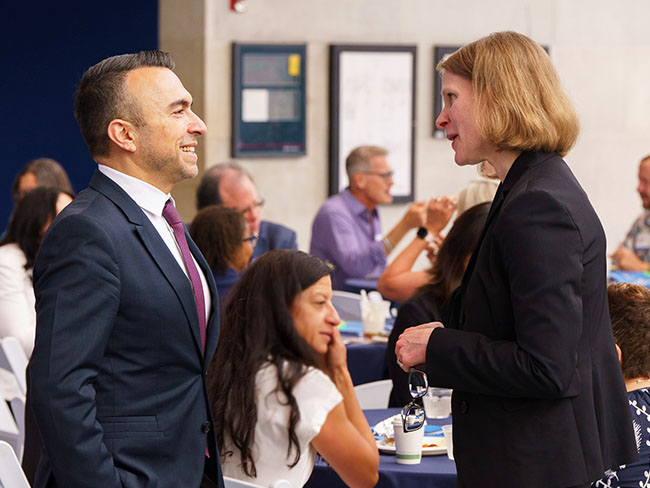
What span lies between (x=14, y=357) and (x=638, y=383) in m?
2.47

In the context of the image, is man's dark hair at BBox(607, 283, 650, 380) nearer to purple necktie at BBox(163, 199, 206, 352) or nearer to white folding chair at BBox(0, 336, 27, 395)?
→ purple necktie at BBox(163, 199, 206, 352)

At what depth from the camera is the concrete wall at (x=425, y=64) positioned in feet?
24.0

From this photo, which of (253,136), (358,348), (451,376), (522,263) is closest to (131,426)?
(451,376)

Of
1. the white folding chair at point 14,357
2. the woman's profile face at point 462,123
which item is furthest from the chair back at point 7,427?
the woman's profile face at point 462,123

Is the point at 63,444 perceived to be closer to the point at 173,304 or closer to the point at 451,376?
the point at 173,304

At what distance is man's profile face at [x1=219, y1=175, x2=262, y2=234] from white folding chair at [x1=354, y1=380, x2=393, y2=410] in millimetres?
2060

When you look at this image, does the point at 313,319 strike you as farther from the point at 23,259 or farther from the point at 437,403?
the point at 23,259

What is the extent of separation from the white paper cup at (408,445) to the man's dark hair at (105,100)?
1.22 meters

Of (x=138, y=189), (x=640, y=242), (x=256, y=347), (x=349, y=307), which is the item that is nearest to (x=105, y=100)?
(x=138, y=189)

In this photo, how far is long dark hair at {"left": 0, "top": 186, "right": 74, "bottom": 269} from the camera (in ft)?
15.5

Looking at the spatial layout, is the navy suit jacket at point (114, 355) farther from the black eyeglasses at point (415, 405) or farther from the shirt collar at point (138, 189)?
the black eyeglasses at point (415, 405)

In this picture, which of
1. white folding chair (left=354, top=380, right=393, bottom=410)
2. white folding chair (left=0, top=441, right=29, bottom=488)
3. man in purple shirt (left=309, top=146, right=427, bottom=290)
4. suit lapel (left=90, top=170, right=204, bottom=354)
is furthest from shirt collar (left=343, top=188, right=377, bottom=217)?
suit lapel (left=90, top=170, right=204, bottom=354)

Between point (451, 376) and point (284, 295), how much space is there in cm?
79

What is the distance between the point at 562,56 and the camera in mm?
8602
